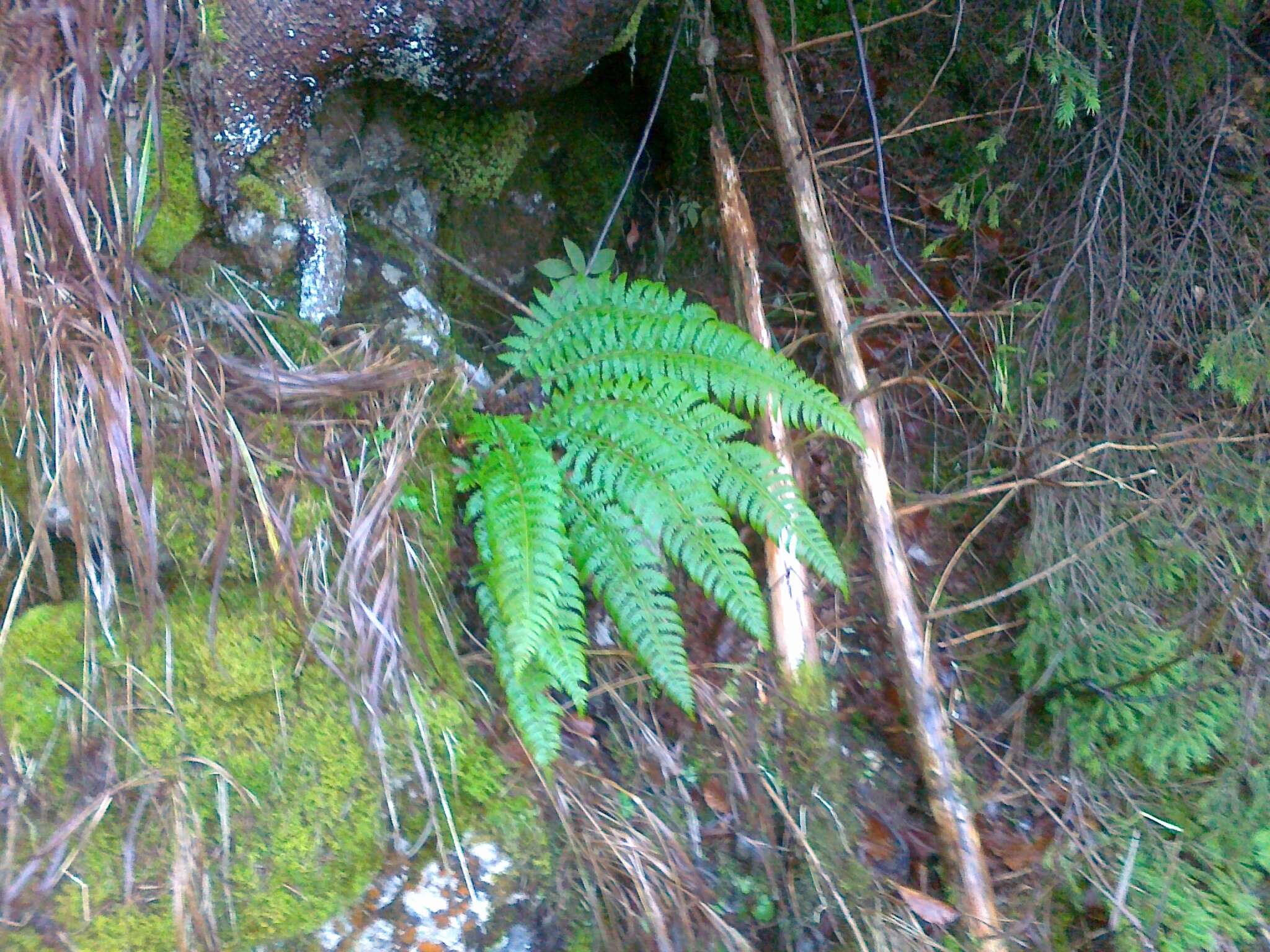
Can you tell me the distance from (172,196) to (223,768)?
137cm

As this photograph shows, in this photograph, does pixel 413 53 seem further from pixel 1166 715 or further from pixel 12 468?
pixel 1166 715

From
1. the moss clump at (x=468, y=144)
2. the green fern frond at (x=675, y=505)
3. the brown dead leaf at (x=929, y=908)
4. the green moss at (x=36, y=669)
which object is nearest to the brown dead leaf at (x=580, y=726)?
the green fern frond at (x=675, y=505)

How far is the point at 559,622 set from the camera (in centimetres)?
215

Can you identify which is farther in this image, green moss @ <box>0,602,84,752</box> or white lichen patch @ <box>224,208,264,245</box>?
white lichen patch @ <box>224,208,264,245</box>

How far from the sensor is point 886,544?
8.86 ft

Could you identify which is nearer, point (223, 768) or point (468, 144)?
point (223, 768)

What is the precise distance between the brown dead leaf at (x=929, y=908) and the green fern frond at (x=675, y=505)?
807 millimetres

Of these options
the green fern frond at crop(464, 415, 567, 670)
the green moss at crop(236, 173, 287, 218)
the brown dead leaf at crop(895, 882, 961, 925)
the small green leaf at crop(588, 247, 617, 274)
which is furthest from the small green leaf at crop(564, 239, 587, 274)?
the brown dead leaf at crop(895, 882, 961, 925)

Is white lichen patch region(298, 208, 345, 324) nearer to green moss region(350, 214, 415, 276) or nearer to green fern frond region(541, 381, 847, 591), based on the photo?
Answer: green moss region(350, 214, 415, 276)

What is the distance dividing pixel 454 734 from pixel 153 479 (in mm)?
903

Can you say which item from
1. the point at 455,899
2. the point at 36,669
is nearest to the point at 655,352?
the point at 455,899

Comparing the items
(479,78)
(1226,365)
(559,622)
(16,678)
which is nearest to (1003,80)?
(1226,365)

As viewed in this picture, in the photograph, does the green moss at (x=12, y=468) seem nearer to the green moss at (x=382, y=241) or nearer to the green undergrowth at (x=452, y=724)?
the green undergrowth at (x=452, y=724)

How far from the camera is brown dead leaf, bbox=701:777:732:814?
94.3 inches
